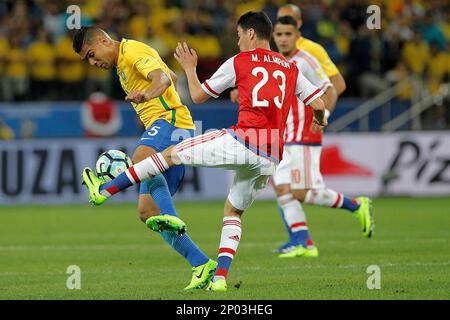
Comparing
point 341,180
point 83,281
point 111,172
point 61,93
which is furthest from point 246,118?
point 61,93

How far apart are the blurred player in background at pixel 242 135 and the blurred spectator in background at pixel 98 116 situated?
505 inches

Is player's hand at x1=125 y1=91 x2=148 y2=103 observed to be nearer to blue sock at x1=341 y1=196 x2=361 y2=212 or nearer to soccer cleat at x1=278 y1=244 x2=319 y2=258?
soccer cleat at x1=278 y1=244 x2=319 y2=258

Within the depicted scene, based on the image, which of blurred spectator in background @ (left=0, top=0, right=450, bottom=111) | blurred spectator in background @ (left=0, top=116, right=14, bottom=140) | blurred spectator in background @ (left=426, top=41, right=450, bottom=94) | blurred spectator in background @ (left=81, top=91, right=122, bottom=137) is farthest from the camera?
blurred spectator in background @ (left=426, top=41, right=450, bottom=94)

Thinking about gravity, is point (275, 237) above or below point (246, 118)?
below

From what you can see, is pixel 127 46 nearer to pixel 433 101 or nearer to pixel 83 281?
pixel 83 281

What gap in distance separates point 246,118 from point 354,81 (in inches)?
600

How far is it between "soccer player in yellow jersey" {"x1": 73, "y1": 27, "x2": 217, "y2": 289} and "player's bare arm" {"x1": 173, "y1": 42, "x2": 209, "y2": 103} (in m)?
0.18

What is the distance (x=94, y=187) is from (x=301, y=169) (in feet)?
14.1

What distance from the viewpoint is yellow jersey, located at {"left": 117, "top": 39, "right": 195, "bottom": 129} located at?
359 inches

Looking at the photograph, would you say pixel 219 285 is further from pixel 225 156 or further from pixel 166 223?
pixel 225 156

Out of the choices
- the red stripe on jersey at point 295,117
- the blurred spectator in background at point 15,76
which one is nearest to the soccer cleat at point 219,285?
the red stripe on jersey at point 295,117

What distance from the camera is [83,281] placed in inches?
367

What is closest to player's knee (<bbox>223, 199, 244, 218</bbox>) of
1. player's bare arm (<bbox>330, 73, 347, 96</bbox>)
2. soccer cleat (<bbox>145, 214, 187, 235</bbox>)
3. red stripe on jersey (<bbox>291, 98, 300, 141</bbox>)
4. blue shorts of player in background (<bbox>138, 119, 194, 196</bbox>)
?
soccer cleat (<bbox>145, 214, 187, 235</bbox>)

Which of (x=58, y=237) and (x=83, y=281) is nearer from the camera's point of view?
(x=83, y=281)
